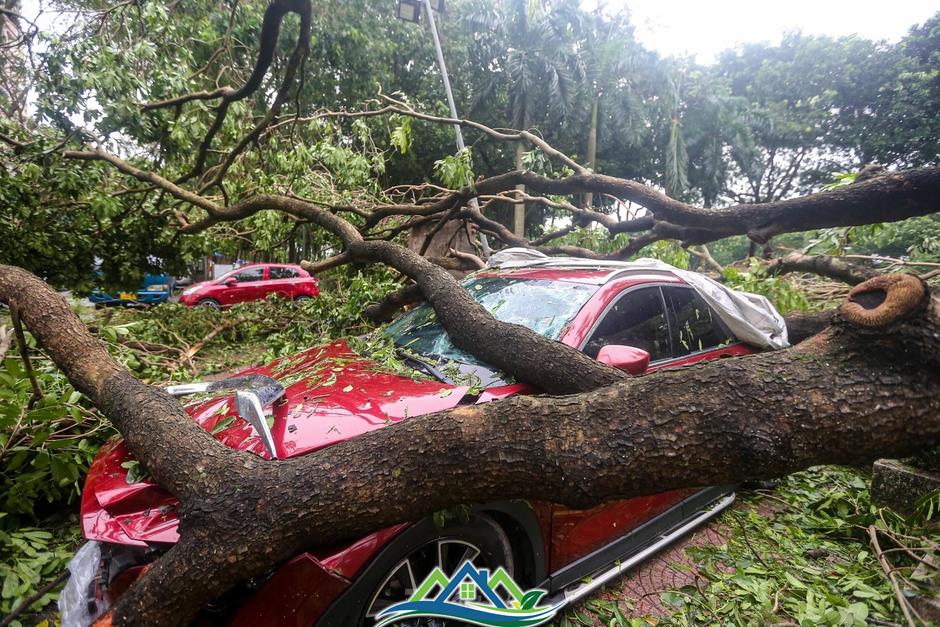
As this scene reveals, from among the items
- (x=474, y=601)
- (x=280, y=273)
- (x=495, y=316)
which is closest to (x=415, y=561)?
(x=474, y=601)

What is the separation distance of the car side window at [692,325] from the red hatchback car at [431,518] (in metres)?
0.01

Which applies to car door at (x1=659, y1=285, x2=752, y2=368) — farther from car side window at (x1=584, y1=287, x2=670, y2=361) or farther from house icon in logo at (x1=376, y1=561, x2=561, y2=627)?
house icon in logo at (x1=376, y1=561, x2=561, y2=627)

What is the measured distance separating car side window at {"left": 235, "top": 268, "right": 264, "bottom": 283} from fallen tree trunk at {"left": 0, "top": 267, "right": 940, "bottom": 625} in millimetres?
12417

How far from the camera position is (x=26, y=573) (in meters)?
2.34

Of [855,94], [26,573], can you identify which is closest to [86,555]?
[26,573]

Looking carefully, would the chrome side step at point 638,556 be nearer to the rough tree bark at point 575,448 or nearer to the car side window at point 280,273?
the rough tree bark at point 575,448

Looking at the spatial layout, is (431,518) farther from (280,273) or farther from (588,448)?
(280,273)

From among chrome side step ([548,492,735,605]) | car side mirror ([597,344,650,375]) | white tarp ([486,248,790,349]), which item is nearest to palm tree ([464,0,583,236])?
white tarp ([486,248,790,349])

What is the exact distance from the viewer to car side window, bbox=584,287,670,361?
2811mm

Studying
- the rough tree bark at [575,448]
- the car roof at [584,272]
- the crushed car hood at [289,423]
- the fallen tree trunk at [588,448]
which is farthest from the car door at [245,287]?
the fallen tree trunk at [588,448]

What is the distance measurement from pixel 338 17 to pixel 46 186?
29.7 feet

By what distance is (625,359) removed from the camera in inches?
95.0

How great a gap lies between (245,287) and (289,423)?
11978 mm

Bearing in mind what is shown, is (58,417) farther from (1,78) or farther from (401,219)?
(1,78)
